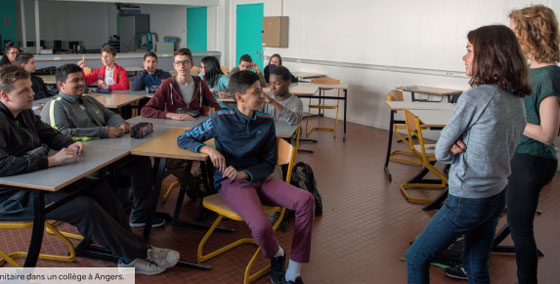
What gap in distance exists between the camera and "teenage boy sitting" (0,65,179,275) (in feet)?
7.21

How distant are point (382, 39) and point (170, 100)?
4445 mm

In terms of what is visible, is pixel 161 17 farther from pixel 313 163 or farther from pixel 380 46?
pixel 313 163

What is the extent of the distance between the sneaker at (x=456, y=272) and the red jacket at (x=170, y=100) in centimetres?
235

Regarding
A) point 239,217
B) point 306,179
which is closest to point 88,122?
point 239,217

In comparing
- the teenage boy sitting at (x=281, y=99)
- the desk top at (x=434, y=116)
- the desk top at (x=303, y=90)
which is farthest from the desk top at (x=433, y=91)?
the teenage boy sitting at (x=281, y=99)

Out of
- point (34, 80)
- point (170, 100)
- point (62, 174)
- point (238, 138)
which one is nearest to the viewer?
point (62, 174)

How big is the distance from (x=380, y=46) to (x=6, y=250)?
5.95 m

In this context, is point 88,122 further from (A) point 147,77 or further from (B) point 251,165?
(A) point 147,77

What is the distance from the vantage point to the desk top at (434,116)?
12.2 ft

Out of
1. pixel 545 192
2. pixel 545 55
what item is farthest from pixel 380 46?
pixel 545 55

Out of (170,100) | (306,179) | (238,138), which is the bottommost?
(306,179)

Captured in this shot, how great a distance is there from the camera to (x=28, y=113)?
2508 mm

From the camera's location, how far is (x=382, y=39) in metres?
7.14

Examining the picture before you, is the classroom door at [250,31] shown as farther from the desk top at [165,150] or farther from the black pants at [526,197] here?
the black pants at [526,197]
